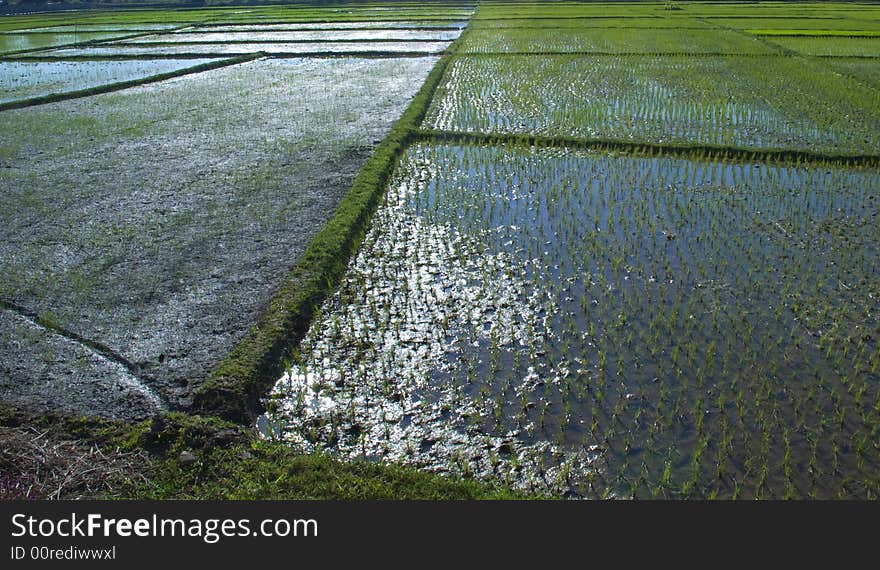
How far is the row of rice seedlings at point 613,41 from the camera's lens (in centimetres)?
1659

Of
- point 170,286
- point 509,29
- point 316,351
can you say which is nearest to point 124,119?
point 170,286

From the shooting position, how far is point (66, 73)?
1557cm

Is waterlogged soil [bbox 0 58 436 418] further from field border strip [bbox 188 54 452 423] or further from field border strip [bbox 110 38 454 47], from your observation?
field border strip [bbox 110 38 454 47]

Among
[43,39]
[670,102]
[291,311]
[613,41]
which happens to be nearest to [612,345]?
[291,311]

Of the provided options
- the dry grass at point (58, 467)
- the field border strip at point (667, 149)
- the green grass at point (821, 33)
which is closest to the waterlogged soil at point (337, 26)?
the green grass at point (821, 33)

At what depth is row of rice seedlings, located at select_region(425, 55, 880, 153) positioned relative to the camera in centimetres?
934

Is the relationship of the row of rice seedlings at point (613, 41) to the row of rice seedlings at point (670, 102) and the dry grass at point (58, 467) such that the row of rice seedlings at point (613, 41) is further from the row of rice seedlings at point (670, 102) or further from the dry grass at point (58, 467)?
the dry grass at point (58, 467)

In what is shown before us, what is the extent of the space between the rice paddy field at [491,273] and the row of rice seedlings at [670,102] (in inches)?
3.2

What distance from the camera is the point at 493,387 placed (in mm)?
4168

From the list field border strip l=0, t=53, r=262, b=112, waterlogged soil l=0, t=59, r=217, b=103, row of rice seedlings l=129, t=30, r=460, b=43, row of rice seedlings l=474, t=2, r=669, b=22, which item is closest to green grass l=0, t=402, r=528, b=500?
field border strip l=0, t=53, r=262, b=112

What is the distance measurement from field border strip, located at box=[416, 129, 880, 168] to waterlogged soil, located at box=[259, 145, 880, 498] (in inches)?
40.5

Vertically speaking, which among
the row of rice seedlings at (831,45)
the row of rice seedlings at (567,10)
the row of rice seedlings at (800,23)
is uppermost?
the row of rice seedlings at (567,10)

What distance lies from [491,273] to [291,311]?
1630 millimetres

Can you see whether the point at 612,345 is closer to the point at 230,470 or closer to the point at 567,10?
the point at 230,470
